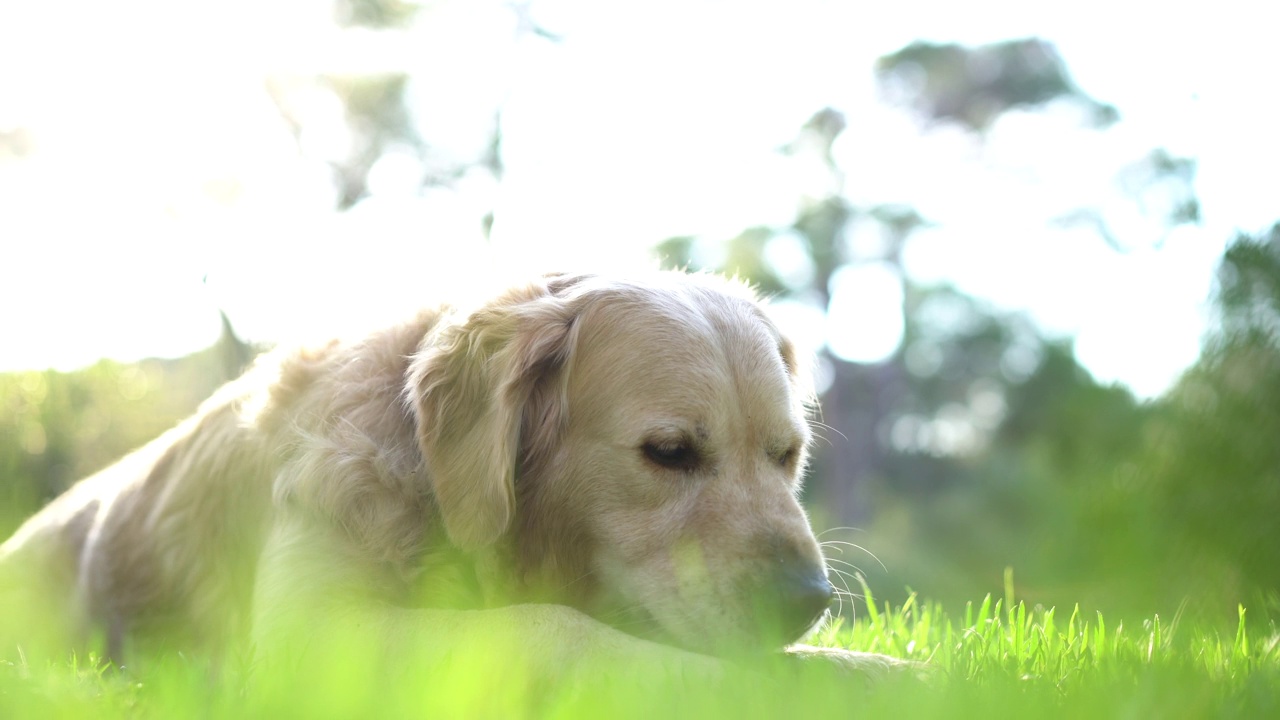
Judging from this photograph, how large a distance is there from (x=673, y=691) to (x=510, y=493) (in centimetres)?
102

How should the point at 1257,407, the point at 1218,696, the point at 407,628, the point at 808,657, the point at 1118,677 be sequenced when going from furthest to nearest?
the point at 1257,407, the point at 407,628, the point at 808,657, the point at 1118,677, the point at 1218,696

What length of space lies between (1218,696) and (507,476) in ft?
5.71

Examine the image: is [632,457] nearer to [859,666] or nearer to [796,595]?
[796,595]

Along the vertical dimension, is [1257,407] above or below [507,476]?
above

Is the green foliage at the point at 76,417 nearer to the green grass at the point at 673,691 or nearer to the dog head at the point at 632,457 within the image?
the dog head at the point at 632,457

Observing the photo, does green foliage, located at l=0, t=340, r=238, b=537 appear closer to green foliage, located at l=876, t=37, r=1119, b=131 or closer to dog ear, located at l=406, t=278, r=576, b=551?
dog ear, located at l=406, t=278, r=576, b=551

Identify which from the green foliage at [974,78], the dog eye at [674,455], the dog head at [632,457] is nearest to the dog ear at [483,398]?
the dog head at [632,457]

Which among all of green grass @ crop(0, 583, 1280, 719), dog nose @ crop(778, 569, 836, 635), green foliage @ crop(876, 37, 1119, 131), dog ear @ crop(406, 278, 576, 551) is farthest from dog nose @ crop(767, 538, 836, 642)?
green foliage @ crop(876, 37, 1119, 131)

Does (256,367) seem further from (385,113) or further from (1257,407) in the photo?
(385,113)

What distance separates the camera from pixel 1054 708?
1.87 meters

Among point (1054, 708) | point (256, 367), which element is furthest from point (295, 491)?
point (1054, 708)

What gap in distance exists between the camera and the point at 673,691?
6.48ft

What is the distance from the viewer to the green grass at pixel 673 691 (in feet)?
6.00

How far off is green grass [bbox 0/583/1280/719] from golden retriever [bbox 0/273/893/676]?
274 millimetres
